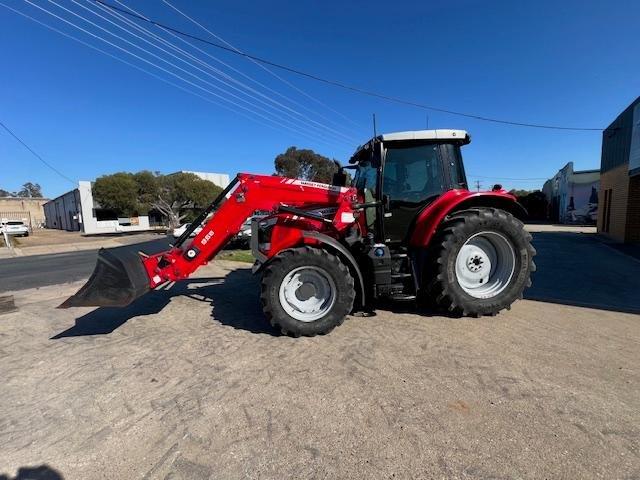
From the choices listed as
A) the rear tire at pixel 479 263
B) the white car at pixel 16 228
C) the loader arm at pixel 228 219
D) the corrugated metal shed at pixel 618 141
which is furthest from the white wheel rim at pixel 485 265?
Answer: the white car at pixel 16 228

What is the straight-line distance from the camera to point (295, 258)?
404 cm

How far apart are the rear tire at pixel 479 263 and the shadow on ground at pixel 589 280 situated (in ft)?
4.32

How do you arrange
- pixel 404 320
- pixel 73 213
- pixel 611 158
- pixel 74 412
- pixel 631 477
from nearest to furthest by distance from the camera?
pixel 631 477, pixel 74 412, pixel 404 320, pixel 611 158, pixel 73 213

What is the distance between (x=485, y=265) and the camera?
4.82 metres

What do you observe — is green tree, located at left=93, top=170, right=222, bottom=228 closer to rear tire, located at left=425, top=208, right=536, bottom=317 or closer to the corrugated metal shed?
the corrugated metal shed

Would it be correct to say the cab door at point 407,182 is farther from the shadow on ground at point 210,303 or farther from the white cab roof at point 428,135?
the shadow on ground at point 210,303

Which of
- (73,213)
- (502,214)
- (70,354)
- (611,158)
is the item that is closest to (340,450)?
(70,354)

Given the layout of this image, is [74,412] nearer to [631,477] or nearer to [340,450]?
[340,450]

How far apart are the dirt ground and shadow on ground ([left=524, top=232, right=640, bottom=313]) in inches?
33.5

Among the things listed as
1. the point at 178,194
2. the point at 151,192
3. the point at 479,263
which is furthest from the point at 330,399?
the point at 151,192

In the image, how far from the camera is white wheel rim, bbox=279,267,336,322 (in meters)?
4.17

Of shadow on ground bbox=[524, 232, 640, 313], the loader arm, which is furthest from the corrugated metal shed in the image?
Answer: the loader arm

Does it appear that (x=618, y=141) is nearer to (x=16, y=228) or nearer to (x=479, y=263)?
(x=479, y=263)

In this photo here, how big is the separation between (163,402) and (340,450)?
4.90ft
